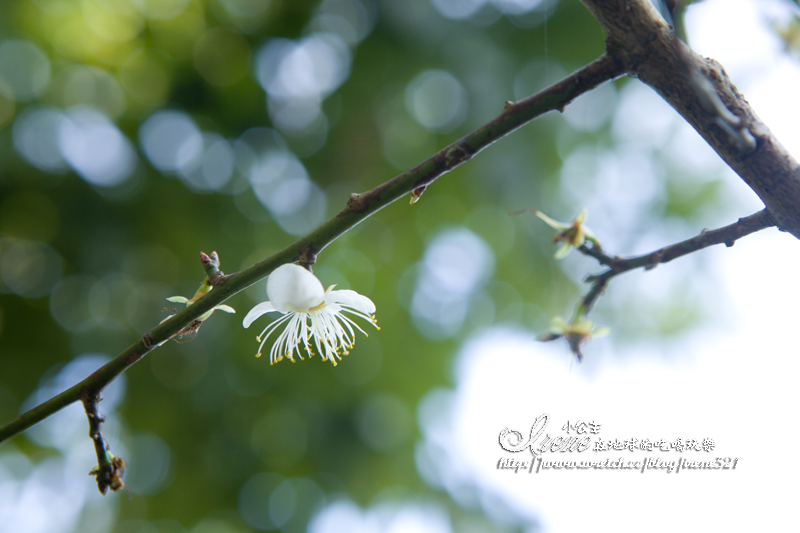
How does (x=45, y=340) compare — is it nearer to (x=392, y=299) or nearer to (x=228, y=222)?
(x=228, y=222)

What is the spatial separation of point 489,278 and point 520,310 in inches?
8.4

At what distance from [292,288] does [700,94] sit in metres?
0.31

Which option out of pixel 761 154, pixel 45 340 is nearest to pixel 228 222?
pixel 45 340

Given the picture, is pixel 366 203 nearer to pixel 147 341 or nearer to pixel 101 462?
pixel 147 341

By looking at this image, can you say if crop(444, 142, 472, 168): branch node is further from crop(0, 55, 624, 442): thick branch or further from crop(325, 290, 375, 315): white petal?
crop(325, 290, 375, 315): white petal

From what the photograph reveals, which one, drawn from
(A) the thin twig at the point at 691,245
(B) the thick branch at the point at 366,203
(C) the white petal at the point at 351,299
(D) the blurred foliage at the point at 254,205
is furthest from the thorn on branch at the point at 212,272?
(D) the blurred foliage at the point at 254,205

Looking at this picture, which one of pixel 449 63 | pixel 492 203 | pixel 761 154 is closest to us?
pixel 761 154

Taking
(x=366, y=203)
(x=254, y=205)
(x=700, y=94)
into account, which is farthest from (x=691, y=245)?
(x=254, y=205)

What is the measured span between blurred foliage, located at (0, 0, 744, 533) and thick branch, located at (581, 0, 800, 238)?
1.52 metres

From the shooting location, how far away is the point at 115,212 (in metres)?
1.68

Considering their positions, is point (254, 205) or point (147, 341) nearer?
point (147, 341)

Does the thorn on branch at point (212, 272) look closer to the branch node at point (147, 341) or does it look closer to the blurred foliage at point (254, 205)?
the branch node at point (147, 341)

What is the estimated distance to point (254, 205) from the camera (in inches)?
71.7

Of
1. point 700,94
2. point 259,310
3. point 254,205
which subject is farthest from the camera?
point 254,205
